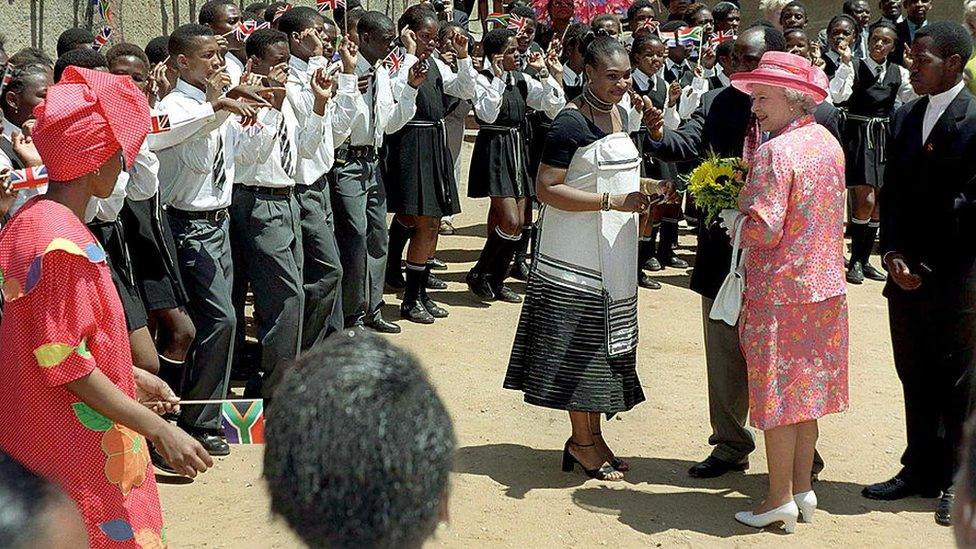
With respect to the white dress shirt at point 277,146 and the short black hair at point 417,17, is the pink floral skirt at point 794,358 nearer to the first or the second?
the white dress shirt at point 277,146

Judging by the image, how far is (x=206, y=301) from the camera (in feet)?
20.9

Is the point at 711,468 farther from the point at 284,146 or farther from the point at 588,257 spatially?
the point at 284,146

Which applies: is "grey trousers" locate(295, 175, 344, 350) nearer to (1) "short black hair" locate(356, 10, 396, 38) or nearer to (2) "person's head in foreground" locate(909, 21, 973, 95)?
(1) "short black hair" locate(356, 10, 396, 38)

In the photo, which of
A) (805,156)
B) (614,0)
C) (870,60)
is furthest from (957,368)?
(614,0)

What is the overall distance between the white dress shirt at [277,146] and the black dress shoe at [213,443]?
1.38m

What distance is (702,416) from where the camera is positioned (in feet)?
23.8

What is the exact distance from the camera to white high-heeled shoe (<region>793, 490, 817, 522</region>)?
570 cm

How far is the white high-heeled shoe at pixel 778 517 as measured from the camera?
18.4 ft

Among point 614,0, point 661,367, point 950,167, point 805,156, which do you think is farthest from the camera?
point 614,0

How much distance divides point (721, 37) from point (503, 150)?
11.6 ft

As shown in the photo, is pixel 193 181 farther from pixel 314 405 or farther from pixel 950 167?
pixel 314 405

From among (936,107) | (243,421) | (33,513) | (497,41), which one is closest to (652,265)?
(497,41)

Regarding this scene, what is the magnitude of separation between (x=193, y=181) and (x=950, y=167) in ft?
11.9

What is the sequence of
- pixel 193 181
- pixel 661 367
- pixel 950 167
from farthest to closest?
pixel 661 367 → pixel 193 181 → pixel 950 167
